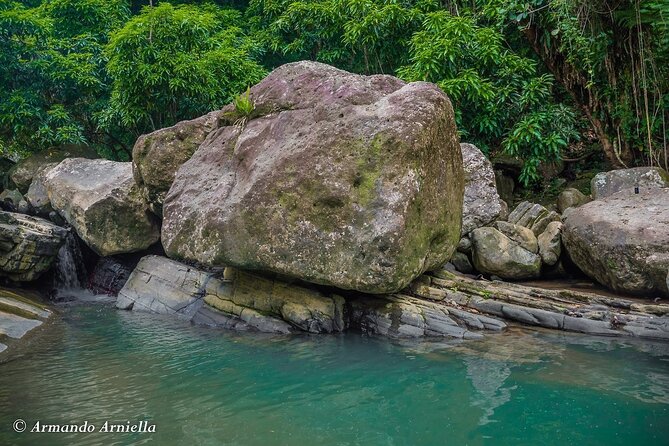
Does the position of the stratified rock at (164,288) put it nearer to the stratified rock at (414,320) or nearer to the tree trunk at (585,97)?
the stratified rock at (414,320)

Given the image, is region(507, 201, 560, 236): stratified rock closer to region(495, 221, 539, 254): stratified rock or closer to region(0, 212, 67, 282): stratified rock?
region(495, 221, 539, 254): stratified rock

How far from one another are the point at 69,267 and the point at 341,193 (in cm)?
786

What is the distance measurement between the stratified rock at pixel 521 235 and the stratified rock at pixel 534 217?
0.48 m

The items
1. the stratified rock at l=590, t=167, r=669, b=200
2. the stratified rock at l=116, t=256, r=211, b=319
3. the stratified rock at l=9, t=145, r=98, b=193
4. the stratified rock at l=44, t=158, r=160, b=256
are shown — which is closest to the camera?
the stratified rock at l=116, t=256, r=211, b=319

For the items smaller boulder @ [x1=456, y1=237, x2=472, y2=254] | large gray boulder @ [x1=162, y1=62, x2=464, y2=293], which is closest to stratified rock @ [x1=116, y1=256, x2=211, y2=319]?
large gray boulder @ [x1=162, y1=62, x2=464, y2=293]

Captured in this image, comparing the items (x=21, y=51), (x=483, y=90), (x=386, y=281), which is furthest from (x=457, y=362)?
(x=21, y=51)

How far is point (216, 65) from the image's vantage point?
14.4 m

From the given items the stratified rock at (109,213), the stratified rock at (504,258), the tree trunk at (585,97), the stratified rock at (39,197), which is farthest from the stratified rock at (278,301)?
the tree trunk at (585,97)

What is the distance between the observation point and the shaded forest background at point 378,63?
1118 cm

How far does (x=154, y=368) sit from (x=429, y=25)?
996 cm

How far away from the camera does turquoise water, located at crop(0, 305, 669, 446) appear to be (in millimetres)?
4703

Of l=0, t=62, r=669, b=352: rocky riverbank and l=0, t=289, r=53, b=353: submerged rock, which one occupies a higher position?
l=0, t=62, r=669, b=352: rocky riverbank

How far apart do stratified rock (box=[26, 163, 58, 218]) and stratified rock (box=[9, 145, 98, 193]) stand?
1.07 m

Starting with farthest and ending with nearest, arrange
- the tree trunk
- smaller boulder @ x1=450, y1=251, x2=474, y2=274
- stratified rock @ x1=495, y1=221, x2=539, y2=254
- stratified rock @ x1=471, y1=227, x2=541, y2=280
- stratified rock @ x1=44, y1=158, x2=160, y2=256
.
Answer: the tree trunk < stratified rock @ x1=44, y1=158, x2=160, y2=256 < smaller boulder @ x1=450, y1=251, x2=474, y2=274 < stratified rock @ x1=495, y1=221, x2=539, y2=254 < stratified rock @ x1=471, y1=227, x2=541, y2=280
